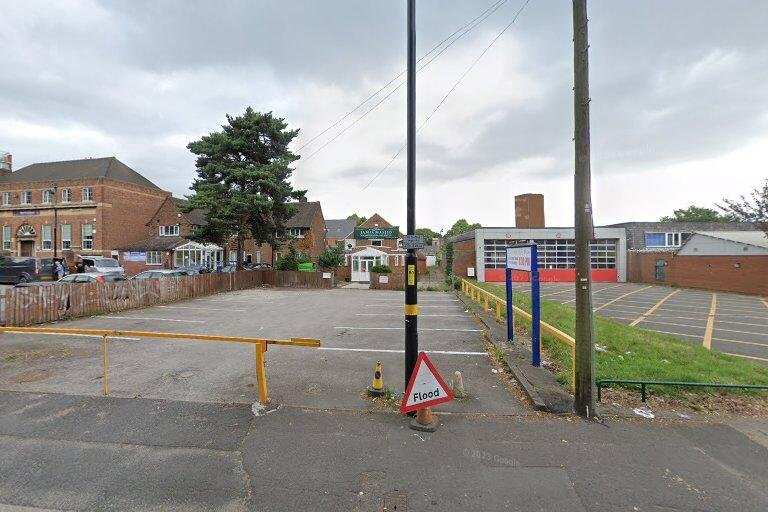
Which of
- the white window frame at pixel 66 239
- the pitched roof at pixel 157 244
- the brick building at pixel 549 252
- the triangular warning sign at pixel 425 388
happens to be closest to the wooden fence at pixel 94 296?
the triangular warning sign at pixel 425 388

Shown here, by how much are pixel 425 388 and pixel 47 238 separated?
54.2 metres

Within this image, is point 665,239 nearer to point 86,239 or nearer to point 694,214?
point 694,214

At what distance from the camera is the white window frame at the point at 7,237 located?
42.6 meters

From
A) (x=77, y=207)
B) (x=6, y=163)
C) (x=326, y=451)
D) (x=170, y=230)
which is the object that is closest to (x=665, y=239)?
(x=326, y=451)

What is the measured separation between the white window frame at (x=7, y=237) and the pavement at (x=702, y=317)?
5911 cm

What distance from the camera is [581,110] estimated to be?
484cm

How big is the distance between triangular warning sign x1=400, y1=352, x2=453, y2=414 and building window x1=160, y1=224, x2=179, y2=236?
1770 inches

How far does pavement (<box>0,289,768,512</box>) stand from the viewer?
322 centimetres

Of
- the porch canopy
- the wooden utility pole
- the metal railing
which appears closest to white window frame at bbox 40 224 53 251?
the porch canopy

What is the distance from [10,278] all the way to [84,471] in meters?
30.6

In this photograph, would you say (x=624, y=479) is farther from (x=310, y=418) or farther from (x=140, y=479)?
(x=140, y=479)

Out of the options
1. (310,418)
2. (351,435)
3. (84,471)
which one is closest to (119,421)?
(84,471)

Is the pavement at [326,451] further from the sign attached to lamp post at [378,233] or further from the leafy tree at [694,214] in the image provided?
the leafy tree at [694,214]

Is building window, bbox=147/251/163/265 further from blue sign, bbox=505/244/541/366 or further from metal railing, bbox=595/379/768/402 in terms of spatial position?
metal railing, bbox=595/379/768/402
